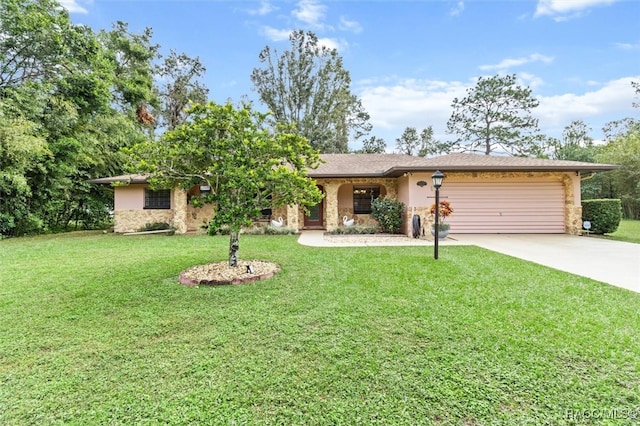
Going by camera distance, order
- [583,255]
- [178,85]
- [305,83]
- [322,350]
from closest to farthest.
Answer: [322,350] → [583,255] → [178,85] → [305,83]

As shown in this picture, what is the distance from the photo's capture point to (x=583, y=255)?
7.29 m

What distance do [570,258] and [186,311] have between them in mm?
8211

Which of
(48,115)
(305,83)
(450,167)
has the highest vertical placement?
Result: (305,83)

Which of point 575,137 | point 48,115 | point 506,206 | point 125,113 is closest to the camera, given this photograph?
point 506,206

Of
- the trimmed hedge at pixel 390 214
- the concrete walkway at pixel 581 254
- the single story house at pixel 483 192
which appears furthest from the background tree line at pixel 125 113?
the concrete walkway at pixel 581 254

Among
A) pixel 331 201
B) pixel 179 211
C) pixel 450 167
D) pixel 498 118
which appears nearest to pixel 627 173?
pixel 498 118

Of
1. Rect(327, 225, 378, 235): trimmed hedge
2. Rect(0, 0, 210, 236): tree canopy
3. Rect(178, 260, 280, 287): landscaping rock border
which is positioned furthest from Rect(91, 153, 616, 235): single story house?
Rect(178, 260, 280, 287): landscaping rock border

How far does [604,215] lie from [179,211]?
1684 centimetres

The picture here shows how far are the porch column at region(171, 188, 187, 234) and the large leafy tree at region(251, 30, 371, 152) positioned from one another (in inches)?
606

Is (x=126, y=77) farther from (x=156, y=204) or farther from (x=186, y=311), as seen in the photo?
(x=186, y=311)

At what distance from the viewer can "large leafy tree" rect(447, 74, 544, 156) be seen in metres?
25.6

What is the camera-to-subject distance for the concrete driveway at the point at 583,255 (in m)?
5.42

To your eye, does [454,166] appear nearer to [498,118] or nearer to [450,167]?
[450,167]

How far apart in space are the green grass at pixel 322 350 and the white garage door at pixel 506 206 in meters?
6.64
